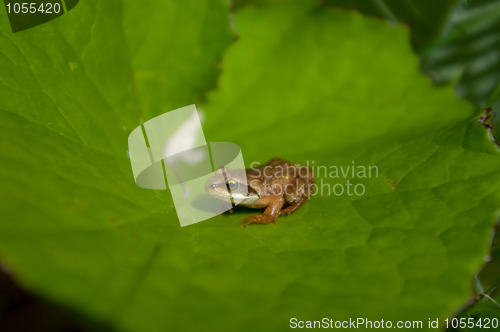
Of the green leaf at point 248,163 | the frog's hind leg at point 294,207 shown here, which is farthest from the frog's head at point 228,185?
the frog's hind leg at point 294,207

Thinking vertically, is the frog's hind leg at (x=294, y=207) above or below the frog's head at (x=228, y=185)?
below

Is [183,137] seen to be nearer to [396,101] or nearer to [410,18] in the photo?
[396,101]

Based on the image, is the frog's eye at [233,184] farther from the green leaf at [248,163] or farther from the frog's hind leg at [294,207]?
the frog's hind leg at [294,207]

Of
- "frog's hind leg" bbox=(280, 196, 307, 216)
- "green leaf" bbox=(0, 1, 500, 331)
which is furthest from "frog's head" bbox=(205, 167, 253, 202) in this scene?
"frog's hind leg" bbox=(280, 196, 307, 216)

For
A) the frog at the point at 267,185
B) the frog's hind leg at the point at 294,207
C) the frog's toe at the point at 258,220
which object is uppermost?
the frog at the point at 267,185

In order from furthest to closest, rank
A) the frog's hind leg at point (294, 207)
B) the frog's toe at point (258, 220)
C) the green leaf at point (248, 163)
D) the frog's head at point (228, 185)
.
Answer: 1. the frog's head at point (228, 185)
2. the frog's hind leg at point (294, 207)
3. the frog's toe at point (258, 220)
4. the green leaf at point (248, 163)

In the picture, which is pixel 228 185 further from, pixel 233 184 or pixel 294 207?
pixel 294 207

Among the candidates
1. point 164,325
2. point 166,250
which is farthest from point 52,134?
point 164,325

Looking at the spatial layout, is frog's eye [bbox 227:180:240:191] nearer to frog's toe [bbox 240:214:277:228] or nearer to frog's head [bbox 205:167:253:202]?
frog's head [bbox 205:167:253:202]
